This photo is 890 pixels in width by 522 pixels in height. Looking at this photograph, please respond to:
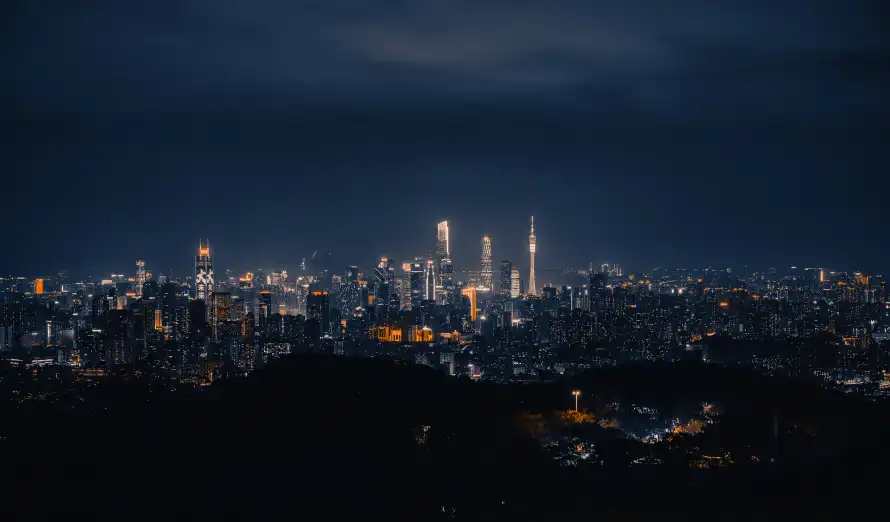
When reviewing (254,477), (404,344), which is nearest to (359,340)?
(404,344)

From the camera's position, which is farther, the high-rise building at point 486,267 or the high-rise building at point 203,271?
the high-rise building at point 486,267

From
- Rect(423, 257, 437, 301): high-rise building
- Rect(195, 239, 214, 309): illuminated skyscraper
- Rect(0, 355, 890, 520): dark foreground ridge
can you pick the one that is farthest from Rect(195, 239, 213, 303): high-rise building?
Rect(0, 355, 890, 520): dark foreground ridge

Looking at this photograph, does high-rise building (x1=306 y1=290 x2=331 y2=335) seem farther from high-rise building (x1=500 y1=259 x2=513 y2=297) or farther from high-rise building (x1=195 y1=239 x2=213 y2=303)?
high-rise building (x1=500 y1=259 x2=513 y2=297)

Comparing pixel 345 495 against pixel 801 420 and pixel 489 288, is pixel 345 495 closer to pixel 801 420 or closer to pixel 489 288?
pixel 801 420

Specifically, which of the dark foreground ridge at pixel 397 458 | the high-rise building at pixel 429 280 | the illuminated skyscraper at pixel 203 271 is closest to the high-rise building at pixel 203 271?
the illuminated skyscraper at pixel 203 271

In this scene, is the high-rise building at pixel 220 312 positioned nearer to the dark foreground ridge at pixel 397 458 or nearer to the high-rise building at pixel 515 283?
the dark foreground ridge at pixel 397 458

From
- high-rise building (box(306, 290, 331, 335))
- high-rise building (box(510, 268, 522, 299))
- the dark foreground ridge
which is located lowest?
the dark foreground ridge
